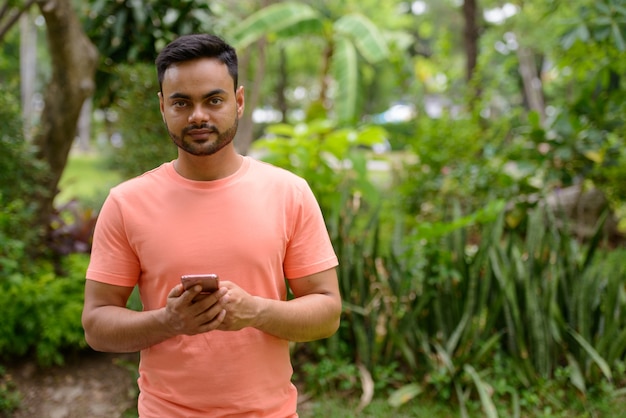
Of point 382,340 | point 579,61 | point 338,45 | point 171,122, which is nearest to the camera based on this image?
point 171,122

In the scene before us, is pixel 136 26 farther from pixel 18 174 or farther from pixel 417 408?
pixel 417 408

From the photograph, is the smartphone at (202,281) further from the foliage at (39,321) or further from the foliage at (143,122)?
the foliage at (143,122)

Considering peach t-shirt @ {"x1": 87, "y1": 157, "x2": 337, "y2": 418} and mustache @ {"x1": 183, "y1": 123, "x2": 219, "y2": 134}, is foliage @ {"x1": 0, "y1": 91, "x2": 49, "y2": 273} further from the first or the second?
mustache @ {"x1": 183, "y1": 123, "x2": 219, "y2": 134}

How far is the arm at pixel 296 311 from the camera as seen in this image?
1255 millimetres

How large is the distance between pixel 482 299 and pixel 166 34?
134 inches

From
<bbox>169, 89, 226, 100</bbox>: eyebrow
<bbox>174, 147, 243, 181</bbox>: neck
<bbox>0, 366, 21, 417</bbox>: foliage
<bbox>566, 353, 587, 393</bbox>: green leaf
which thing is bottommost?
<bbox>566, 353, 587, 393</bbox>: green leaf

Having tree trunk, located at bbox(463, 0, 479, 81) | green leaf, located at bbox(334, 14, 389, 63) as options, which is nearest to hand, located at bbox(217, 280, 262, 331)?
green leaf, located at bbox(334, 14, 389, 63)

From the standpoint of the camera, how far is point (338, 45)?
34.6 feet

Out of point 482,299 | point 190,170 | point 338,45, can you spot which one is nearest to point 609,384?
point 482,299

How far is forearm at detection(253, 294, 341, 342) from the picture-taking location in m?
1.34

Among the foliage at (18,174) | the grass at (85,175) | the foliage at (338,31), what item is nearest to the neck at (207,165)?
the foliage at (18,174)

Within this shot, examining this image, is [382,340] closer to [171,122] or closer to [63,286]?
[63,286]

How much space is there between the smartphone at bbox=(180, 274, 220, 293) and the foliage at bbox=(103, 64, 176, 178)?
4.21m

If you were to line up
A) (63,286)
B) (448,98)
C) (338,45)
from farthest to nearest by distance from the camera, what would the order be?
(338,45)
(448,98)
(63,286)
